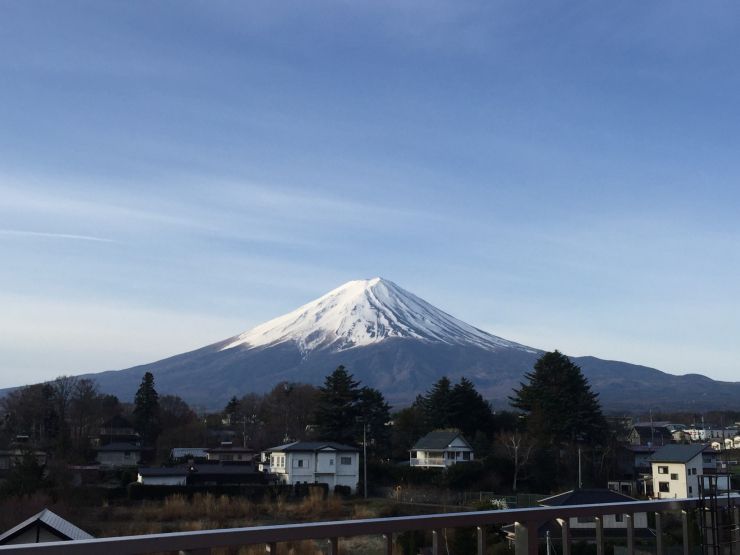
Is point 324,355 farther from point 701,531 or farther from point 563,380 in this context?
point 701,531

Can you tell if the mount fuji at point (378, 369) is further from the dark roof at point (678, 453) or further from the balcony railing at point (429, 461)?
the dark roof at point (678, 453)

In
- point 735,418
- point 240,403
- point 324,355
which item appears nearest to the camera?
point 240,403

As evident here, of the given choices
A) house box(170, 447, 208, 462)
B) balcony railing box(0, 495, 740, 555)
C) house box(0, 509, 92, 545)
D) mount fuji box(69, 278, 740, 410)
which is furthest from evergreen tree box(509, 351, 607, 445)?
mount fuji box(69, 278, 740, 410)

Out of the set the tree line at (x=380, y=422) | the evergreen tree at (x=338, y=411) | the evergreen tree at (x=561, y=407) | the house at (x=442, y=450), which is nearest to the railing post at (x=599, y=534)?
the tree line at (x=380, y=422)

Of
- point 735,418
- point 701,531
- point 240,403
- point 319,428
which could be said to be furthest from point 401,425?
point 735,418

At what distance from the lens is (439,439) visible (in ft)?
139

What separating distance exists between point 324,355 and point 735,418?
99365mm

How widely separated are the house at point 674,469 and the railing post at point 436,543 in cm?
3378

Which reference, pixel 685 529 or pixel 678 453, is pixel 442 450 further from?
pixel 685 529

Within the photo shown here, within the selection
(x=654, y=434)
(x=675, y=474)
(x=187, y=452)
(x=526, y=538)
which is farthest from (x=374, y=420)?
(x=526, y=538)

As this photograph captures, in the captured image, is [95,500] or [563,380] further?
[563,380]

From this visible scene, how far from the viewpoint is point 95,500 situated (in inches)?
1281

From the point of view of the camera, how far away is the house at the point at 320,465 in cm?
3984

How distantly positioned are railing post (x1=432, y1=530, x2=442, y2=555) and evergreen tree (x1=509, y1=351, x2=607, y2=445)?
39.2m
